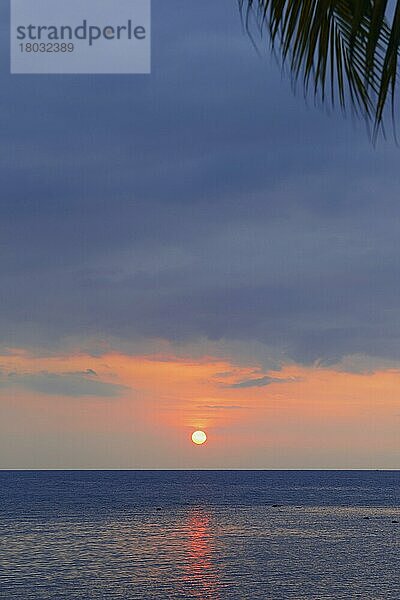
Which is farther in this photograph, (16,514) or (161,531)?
(16,514)

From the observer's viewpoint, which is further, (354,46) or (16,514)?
(16,514)

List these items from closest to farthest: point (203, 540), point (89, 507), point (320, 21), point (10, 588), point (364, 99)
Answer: point (320, 21) → point (364, 99) → point (10, 588) → point (203, 540) → point (89, 507)

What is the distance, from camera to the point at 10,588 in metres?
65.9

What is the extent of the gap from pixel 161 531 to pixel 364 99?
117 meters

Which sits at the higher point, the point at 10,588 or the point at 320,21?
the point at 320,21

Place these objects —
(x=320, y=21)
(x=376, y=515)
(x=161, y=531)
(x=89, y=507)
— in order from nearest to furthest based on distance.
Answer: (x=320, y=21) < (x=161, y=531) < (x=376, y=515) < (x=89, y=507)

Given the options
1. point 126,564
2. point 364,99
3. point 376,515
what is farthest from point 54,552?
point 364,99

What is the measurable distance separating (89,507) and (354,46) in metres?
172

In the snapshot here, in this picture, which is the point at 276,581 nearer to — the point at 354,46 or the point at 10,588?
the point at 10,588

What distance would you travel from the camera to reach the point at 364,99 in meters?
4.10

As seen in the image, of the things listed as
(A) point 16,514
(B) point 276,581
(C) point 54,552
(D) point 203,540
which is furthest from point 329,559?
(A) point 16,514

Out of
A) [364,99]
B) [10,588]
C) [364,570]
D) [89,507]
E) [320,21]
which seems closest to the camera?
[320,21]

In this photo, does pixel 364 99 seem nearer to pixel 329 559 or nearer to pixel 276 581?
pixel 276 581

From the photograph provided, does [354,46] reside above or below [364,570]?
above
